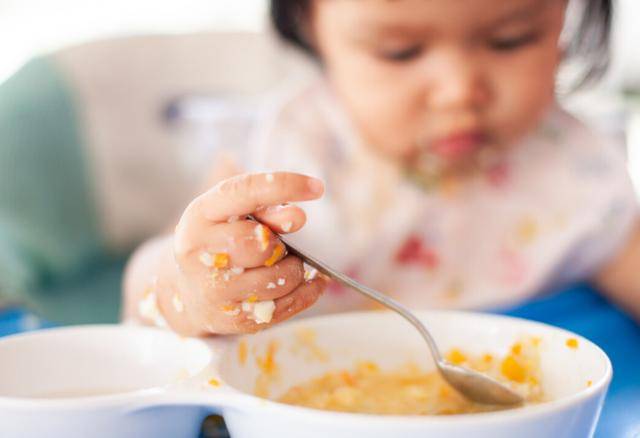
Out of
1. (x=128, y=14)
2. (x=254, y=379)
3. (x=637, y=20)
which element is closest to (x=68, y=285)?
(x=254, y=379)

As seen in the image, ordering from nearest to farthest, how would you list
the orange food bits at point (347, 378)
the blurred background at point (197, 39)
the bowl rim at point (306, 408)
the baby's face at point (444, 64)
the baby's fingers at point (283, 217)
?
the bowl rim at point (306, 408) < the baby's fingers at point (283, 217) < the orange food bits at point (347, 378) < the baby's face at point (444, 64) < the blurred background at point (197, 39)

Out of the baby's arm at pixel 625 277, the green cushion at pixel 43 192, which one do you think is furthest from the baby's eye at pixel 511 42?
the green cushion at pixel 43 192

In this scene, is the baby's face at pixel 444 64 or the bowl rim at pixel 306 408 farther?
the baby's face at pixel 444 64

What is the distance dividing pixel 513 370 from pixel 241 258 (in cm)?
24

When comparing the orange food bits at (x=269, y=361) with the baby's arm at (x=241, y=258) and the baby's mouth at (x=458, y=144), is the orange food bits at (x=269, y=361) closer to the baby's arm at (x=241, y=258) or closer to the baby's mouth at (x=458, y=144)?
the baby's arm at (x=241, y=258)

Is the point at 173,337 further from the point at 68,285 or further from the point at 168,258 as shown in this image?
the point at 68,285

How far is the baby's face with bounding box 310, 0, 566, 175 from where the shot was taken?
905 millimetres

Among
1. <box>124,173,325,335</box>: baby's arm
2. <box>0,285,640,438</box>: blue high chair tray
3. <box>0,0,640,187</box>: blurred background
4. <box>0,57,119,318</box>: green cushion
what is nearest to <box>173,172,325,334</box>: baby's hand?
<box>124,173,325,335</box>: baby's arm

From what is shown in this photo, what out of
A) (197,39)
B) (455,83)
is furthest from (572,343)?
(197,39)

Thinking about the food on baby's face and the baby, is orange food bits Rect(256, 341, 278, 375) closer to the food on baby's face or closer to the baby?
the food on baby's face

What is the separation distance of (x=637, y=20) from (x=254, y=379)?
342cm

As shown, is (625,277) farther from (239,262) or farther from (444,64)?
(239,262)

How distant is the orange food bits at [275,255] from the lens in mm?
592

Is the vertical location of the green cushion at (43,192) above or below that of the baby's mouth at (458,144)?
below
